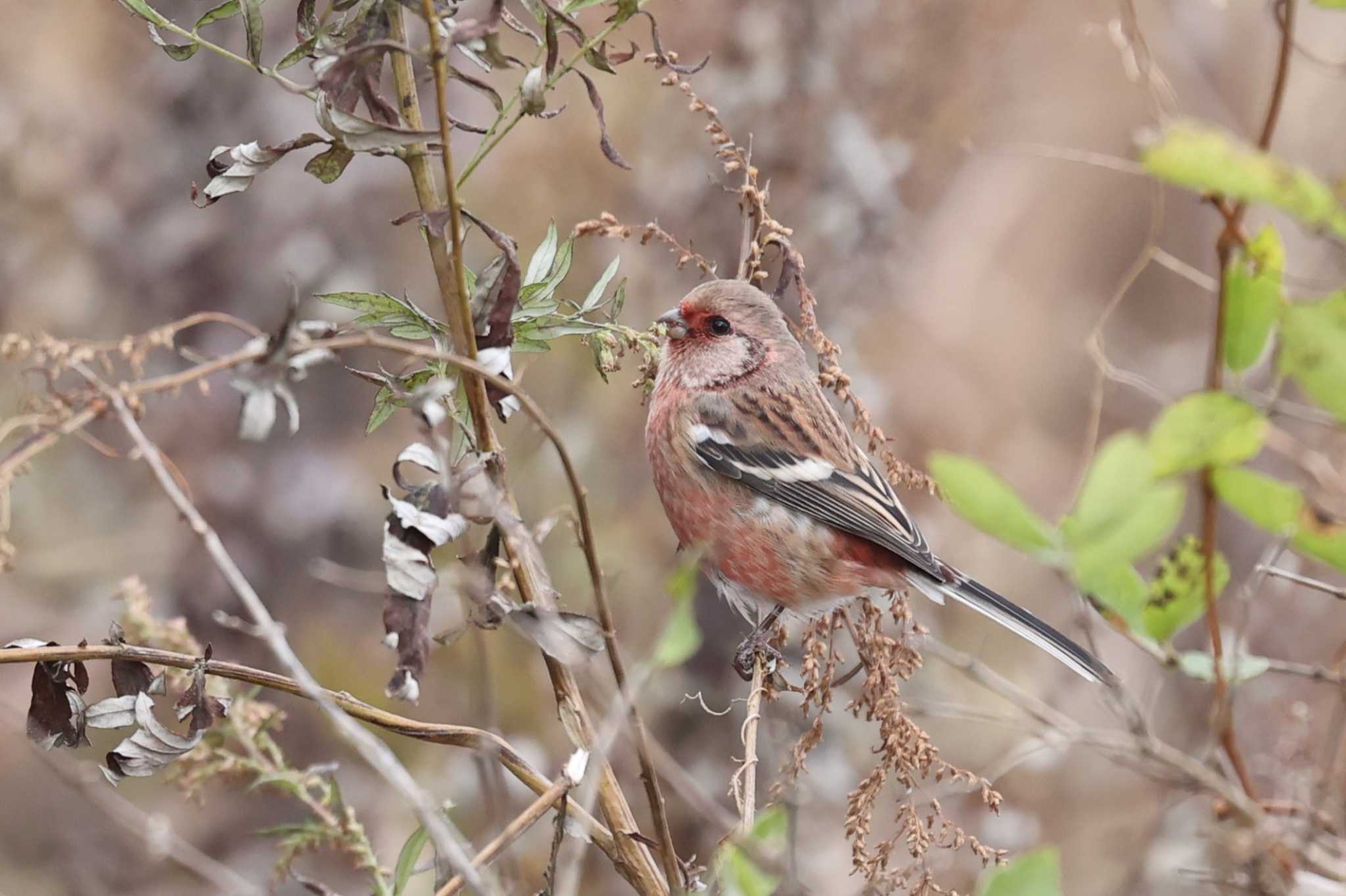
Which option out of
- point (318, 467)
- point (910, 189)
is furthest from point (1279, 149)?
point (318, 467)

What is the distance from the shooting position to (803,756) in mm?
1763

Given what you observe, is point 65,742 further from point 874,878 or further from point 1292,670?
point 1292,670

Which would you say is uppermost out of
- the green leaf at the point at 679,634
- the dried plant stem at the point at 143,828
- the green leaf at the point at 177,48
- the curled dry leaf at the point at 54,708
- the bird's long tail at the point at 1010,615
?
the green leaf at the point at 177,48

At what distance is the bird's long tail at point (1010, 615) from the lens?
9.43ft

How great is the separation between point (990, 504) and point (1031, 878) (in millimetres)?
378

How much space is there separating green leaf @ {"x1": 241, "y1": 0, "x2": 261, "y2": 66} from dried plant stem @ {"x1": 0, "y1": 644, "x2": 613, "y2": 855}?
0.81m

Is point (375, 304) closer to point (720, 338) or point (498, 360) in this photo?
point (498, 360)

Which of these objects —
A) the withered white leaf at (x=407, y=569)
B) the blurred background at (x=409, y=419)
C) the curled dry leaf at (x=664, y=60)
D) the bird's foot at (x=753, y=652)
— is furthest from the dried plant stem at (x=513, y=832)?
the blurred background at (x=409, y=419)

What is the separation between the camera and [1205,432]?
957 mm

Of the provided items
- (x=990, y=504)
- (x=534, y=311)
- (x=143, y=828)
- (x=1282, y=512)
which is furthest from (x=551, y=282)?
(x=1282, y=512)

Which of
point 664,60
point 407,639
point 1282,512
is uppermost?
point 664,60

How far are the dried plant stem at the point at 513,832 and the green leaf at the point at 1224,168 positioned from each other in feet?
3.12

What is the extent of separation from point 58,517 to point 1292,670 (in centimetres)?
481

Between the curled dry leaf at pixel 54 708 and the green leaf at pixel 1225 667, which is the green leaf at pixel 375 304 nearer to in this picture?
the curled dry leaf at pixel 54 708
